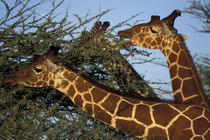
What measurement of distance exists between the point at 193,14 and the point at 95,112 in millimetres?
1917

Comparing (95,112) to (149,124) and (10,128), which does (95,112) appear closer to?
(149,124)

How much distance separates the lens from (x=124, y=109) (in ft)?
13.6

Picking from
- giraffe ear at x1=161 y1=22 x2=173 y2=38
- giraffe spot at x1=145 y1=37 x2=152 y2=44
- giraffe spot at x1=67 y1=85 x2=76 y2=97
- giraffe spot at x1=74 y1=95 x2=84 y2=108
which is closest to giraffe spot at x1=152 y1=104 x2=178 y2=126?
giraffe spot at x1=74 y1=95 x2=84 y2=108

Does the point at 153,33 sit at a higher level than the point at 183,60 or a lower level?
higher

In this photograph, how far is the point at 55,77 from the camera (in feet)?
14.1

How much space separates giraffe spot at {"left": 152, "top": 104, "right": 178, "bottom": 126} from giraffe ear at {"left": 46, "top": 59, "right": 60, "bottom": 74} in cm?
130

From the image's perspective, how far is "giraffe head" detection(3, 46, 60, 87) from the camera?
13.6ft

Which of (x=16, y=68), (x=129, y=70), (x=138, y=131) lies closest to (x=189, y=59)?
(x=129, y=70)

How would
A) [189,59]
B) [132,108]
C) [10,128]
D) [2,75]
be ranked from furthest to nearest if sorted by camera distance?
[189,59] < [2,75] < [132,108] < [10,128]

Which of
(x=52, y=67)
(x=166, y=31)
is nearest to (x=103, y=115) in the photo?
(x=52, y=67)

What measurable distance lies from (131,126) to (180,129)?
0.59 m

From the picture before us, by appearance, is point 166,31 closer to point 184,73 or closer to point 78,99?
point 184,73

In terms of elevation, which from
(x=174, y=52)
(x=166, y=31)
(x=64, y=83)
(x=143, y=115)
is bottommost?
(x=143, y=115)

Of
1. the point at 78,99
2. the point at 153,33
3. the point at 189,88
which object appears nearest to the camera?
the point at 78,99
